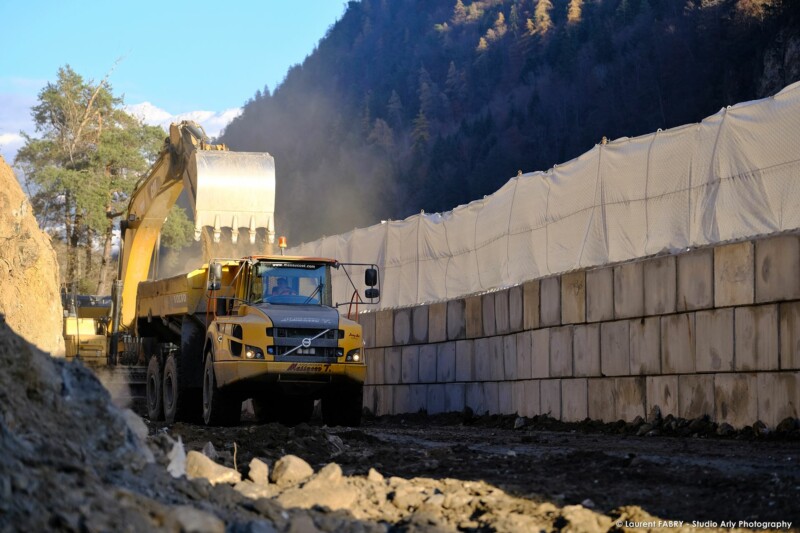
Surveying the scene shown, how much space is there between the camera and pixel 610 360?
14.0m

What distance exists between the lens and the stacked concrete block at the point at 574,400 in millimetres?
14633

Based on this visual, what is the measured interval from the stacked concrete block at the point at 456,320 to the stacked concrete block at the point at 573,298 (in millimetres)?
3260

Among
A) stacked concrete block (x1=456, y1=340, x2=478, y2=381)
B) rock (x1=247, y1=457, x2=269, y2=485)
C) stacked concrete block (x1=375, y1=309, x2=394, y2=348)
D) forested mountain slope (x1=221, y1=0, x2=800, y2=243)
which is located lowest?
rock (x1=247, y1=457, x2=269, y2=485)

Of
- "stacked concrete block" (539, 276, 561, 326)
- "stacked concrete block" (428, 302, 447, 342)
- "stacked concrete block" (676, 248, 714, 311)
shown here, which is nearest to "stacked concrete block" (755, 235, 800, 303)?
"stacked concrete block" (676, 248, 714, 311)

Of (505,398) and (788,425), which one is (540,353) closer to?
(505,398)

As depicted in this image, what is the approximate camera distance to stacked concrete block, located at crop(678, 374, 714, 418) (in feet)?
39.7

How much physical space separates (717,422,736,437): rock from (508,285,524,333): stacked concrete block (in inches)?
198

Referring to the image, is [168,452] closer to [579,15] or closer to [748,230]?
[748,230]

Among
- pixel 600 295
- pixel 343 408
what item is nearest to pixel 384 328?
pixel 343 408

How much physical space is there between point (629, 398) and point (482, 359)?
14.3 feet

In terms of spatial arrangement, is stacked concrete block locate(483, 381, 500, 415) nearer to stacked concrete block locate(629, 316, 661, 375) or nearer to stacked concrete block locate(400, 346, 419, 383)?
stacked concrete block locate(400, 346, 419, 383)

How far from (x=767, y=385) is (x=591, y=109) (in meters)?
71.6

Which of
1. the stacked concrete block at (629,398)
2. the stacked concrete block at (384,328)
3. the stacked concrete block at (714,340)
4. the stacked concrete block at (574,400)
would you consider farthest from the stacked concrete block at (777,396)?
the stacked concrete block at (384,328)

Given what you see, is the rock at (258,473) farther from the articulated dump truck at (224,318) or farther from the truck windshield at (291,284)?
the truck windshield at (291,284)
